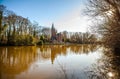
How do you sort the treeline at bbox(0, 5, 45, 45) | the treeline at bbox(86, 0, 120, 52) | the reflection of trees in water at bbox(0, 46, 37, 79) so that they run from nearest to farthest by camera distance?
the treeline at bbox(86, 0, 120, 52) → the reflection of trees in water at bbox(0, 46, 37, 79) → the treeline at bbox(0, 5, 45, 45)

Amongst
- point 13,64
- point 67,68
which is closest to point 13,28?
point 13,64

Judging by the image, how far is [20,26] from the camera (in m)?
33.4

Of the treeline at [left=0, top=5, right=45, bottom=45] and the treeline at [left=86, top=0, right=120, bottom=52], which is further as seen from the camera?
the treeline at [left=0, top=5, right=45, bottom=45]

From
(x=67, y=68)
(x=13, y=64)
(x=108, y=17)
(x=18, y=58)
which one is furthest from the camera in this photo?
(x=18, y=58)

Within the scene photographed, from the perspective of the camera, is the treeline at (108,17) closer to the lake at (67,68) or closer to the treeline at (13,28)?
the lake at (67,68)

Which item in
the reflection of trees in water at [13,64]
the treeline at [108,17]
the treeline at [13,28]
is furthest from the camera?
the treeline at [13,28]

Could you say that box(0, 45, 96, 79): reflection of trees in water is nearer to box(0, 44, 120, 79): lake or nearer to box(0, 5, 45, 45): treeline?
box(0, 44, 120, 79): lake

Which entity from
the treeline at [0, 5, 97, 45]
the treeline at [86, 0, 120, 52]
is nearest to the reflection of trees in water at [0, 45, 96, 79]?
the treeline at [86, 0, 120, 52]

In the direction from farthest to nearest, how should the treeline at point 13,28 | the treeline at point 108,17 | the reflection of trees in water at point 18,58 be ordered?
the treeline at point 13,28 < the reflection of trees in water at point 18,58 < the treeline at point 108,17

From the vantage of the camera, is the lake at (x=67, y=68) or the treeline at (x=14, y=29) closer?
the lake at (x=67, y=68)

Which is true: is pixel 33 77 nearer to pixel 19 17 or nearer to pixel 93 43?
pixel 93 43

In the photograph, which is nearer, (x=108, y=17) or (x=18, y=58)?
(x=108, y=17)

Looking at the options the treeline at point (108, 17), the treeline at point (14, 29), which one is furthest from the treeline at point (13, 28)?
the treeline at point (108, 17)

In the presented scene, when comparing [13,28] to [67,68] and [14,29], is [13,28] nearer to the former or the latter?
[14,29]
